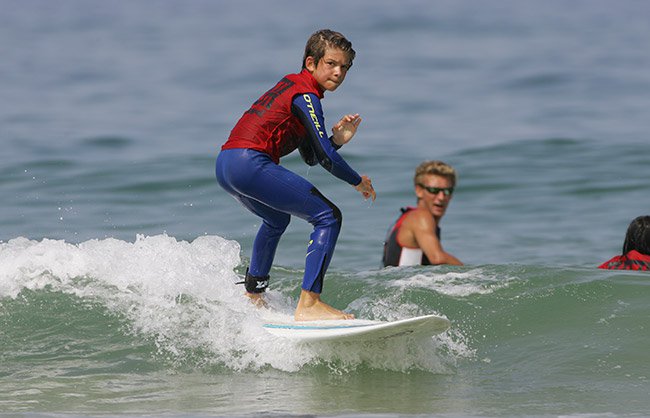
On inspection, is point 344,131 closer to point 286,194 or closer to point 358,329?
point 286,194

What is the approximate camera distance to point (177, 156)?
2052cm

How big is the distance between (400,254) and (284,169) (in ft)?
12.1

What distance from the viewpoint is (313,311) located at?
25.0ft

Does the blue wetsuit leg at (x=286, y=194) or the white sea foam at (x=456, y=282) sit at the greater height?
the blue wetsuit leg at (x=286, y=194)

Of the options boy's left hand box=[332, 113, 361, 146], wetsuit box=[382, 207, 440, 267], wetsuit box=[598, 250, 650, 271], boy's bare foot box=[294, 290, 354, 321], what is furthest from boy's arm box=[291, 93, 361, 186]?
wetsuit box=[382, 207, 440, 267]

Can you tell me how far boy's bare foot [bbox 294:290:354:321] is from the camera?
7605 mm

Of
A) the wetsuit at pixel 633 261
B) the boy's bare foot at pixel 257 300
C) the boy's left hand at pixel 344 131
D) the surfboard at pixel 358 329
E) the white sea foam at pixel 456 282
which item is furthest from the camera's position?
the wetsuit at pixel 633 261

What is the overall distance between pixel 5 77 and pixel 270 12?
18.4m

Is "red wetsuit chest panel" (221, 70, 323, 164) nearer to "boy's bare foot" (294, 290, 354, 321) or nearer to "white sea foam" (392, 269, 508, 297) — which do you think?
"boy's bare foot" (294, 290, 354, 321)

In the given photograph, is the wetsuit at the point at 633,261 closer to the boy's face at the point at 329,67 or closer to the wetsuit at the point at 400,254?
the wetsuit at the point at 400,254

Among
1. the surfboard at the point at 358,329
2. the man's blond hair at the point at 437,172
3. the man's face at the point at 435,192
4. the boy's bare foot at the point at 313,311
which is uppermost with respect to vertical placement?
the man's blond hair at the point at 437,172

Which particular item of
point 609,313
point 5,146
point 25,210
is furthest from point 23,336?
point 5,146

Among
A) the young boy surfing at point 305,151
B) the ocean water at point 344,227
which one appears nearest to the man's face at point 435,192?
the ocean water at point 344,227

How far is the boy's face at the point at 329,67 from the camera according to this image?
743cm
